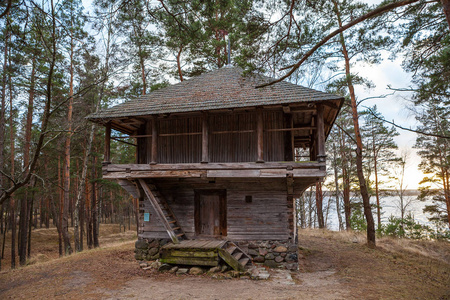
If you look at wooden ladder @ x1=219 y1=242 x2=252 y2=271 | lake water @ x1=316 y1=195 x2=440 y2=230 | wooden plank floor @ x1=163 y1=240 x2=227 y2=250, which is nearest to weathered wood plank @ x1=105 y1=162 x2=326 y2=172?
wooden plank floor @ x1=163 y1=240 x2=227 y2=250

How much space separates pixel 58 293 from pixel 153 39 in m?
14.5

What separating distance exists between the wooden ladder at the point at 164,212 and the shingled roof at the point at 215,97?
2.79 meters

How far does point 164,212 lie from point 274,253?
4261 millimetres

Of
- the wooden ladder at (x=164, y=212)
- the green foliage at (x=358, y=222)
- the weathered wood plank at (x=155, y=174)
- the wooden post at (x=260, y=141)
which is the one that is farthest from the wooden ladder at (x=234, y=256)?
the green foliage at (x=358, y=222)

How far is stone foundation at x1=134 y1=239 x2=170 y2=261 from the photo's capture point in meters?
11.0

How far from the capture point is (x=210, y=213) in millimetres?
11039

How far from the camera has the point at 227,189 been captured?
35.4 feet

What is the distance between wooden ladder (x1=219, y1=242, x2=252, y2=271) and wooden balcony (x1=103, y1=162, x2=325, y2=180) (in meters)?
2.50

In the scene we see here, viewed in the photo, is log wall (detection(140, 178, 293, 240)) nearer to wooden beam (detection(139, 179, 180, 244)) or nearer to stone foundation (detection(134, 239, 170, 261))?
stone foundation (detection(134, 239, 170, 261))

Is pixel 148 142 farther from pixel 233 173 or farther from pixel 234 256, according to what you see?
pixel 234 256

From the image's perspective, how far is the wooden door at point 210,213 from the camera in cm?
1090

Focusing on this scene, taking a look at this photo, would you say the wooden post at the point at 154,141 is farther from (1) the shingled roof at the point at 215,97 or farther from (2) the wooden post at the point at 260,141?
(2) the wooden post at the point at 260,141

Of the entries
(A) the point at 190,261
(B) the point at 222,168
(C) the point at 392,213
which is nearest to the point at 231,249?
(A) the point at 190,261

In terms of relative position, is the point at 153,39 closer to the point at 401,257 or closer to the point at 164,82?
the point at 164,82
